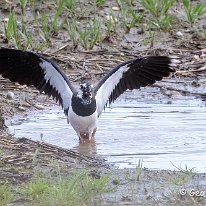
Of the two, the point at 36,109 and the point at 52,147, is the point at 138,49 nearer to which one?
the point at 36,109

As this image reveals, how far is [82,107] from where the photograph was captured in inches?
353

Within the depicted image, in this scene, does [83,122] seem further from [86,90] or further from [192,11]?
[192,11]

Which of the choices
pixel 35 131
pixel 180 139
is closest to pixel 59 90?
pixel 35 131

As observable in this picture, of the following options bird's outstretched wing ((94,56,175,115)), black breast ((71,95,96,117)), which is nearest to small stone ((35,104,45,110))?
bird's outstretched wing ((94,56,175,115))

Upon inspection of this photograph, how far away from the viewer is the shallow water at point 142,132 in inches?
312

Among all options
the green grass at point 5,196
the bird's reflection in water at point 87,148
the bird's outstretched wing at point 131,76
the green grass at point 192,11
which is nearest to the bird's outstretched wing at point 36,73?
the bird's outstretched wing at point 131,76

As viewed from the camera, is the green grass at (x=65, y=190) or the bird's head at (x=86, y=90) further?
the bird's head at (x=86, y=90)

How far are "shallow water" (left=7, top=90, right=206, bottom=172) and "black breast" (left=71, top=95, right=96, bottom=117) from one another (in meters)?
0.29

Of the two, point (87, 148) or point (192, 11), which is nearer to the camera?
point (87, 148)

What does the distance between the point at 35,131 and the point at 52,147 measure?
157 centimetres

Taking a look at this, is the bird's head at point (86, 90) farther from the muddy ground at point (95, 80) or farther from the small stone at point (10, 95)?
the small stone at point (10, 95)

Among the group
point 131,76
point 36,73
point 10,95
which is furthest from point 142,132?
point 10,95

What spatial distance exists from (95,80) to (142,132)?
2.03m

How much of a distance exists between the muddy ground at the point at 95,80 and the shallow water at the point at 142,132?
348mm
